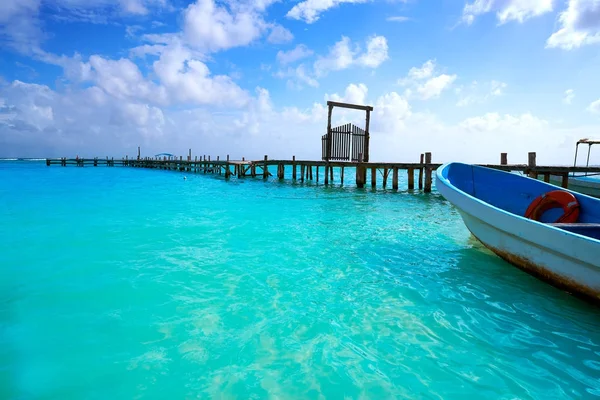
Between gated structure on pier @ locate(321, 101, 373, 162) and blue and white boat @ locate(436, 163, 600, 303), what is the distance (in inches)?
457

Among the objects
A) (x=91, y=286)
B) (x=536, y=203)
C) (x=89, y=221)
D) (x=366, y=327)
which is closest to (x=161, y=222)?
(x=89, y=221)

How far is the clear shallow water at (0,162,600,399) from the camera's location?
300 cm

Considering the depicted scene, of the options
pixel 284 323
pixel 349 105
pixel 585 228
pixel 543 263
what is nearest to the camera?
pixel 284 323

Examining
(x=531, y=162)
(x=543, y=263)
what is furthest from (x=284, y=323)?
(x=531, y=162)

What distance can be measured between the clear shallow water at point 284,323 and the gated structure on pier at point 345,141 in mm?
12493

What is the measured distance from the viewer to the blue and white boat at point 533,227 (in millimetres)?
4109

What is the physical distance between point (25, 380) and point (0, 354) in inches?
25.6

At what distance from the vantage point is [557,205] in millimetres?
6207

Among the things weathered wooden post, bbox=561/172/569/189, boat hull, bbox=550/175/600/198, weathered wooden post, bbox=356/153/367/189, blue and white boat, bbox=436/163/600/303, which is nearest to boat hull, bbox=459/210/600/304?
blue and white boat, bbox=436/163/600/303

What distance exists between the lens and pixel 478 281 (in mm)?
5371

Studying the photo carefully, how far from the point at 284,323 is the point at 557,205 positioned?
5.47 metres

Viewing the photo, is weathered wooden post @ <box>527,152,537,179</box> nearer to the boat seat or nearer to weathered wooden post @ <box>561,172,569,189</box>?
weathered wooden post @ <box>561,172,569,189</box>

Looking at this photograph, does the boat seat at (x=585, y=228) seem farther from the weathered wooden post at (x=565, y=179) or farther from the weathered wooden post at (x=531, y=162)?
the weathered wooden post at (x=565, y=179)

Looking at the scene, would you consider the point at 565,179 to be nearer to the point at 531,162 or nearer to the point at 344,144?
the point at 531,162
